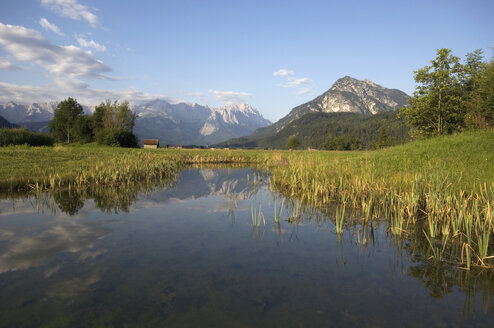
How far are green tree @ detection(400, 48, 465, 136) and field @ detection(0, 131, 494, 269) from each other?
2301cm

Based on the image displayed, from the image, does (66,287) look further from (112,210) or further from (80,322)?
(112,210)

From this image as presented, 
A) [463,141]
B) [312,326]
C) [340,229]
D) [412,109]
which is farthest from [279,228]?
[412,109]

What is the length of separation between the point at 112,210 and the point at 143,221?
102 inches

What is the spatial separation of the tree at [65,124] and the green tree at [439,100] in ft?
275

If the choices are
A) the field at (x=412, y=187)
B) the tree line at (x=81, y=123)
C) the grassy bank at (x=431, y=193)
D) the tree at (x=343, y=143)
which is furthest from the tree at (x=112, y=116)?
the tree at (x=343, y=143)

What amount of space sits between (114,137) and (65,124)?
2163 centimetres

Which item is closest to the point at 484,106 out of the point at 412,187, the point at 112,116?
the point at 412,187

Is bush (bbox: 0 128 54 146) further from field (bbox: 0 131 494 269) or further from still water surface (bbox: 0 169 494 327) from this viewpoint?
still water surface (bbox: 0 169 494 327)

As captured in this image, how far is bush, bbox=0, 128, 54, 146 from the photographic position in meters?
42.2

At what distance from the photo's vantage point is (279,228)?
1031cm

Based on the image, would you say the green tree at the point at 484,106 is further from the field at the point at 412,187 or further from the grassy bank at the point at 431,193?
the grassy bank at the point at 431,193

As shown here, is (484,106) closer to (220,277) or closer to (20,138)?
(220,277)

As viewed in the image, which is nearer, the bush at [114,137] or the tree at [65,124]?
the bush at [114,137]

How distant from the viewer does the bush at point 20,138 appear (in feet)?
138
